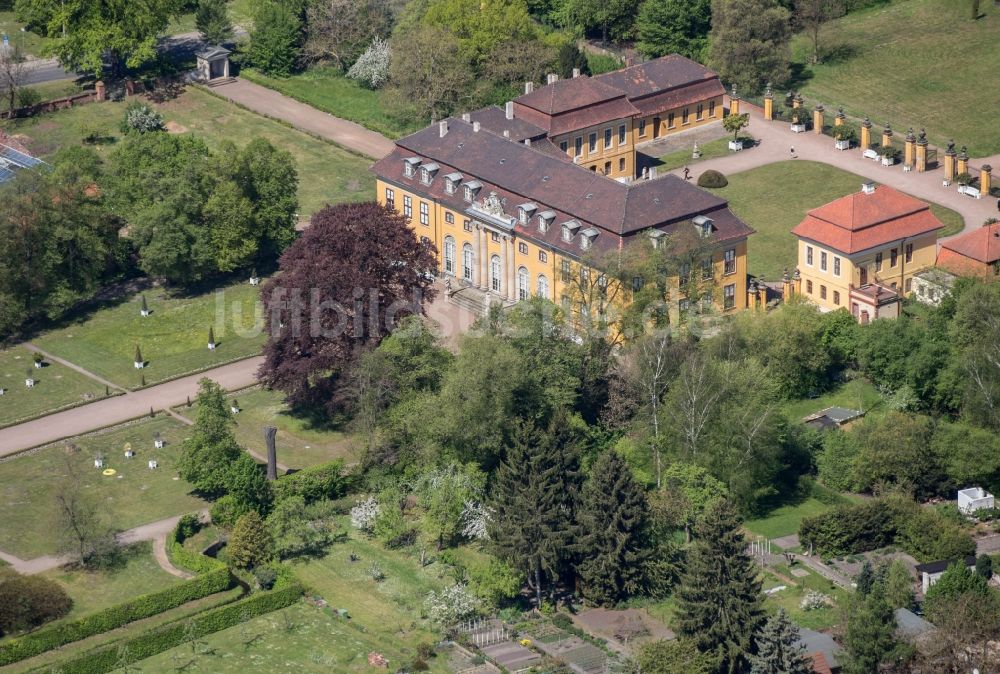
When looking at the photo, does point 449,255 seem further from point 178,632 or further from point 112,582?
point 178,632

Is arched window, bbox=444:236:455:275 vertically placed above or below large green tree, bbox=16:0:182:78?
below

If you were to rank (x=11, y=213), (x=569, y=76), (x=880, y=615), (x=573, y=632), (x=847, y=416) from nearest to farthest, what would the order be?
(x=880, y=615) → (x=573, y=632) → (x=847, y=416) → (x=11, y=213) → (x=569, y=76)

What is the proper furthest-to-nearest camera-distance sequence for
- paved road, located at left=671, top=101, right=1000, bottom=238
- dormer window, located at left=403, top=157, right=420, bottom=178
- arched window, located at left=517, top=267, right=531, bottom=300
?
paved road, located at left=671, top=101, right=1000, bottom=238 < dormer window, located at left=403, top=157, right=420, bottom=178 < arched window, located at left=517, top=267, right=531, bottom=300

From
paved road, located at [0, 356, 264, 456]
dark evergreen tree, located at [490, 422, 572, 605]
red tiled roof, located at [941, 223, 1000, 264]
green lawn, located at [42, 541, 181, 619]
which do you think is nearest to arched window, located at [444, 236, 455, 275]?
paved road, located at [0, 356, 264, 456]

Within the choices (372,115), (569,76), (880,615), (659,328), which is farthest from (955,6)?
(880,615)

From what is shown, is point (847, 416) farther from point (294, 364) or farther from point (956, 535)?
point (294, 364)

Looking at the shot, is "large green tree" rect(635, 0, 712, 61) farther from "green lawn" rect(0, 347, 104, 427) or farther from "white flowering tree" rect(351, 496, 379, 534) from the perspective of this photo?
"white flowering tree" rect(351, 496, 379, 534)

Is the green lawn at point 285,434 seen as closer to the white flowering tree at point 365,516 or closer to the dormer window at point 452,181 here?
the white flowering tree at point 365,516
